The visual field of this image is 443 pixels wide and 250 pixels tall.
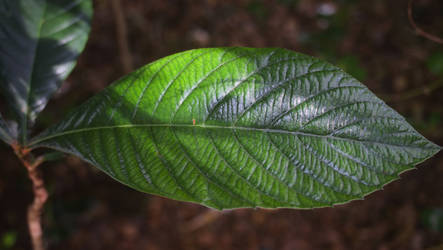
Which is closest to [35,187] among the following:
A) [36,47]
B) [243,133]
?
[36,47]

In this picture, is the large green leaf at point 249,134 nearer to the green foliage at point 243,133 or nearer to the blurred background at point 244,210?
the green foliage at point 243,133

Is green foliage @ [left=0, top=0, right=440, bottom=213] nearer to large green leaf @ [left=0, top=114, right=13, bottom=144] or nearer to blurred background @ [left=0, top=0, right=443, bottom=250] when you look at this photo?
large green leaf @ [left=0, top=114, right=13, bottom=144]

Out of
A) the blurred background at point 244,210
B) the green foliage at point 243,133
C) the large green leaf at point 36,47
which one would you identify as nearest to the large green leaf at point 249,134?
the green foliage at point 243,133

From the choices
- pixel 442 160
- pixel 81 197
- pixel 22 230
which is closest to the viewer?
pixel 22 230

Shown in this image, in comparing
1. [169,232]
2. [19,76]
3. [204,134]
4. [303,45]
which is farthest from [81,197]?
[303,45]

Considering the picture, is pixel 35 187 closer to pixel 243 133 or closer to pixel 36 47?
pixel 36 47

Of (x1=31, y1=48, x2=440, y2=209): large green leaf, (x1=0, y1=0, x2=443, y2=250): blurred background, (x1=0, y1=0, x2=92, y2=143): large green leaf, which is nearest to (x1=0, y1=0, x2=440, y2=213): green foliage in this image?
(x1=31, y1=48, x2=440, y2=209): large green leaf

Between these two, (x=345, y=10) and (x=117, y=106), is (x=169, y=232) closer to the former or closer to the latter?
(x=117, y=106)
